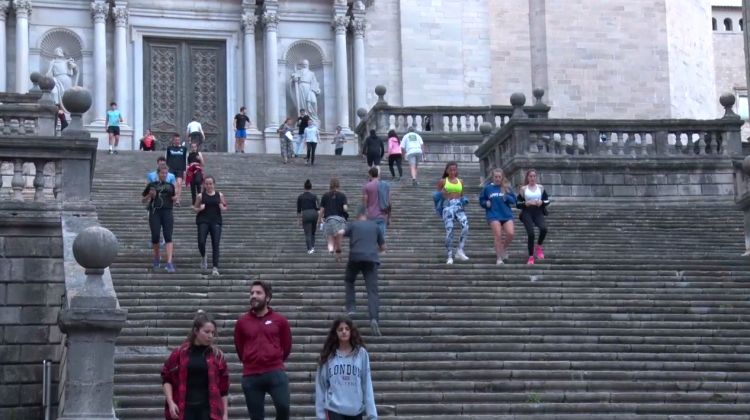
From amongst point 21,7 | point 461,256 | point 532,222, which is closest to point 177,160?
point 461,256

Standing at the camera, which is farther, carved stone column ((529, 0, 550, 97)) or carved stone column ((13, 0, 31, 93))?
carved stone column ((529, 0, 550, 97))

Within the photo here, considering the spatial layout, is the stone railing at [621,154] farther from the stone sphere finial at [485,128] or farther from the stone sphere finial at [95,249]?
the stone sphere finial at [95,249]

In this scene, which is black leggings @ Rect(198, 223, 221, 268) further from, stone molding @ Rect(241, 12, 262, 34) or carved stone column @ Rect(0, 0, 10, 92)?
stone molding @ Rect(241, 12, 262, 34)

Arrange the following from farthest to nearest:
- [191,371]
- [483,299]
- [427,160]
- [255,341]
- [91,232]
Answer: [427,160], [483,299], [91,232], [255,341], [191,371]

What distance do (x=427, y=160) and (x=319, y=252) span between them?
1229 cm

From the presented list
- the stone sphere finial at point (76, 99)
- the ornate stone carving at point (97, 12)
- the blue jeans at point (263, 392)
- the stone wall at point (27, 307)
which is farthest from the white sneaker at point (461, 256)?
the ornate stone carving at point (97, 12)

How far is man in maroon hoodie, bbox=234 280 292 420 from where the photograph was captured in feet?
40.9

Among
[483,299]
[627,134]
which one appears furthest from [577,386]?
[627,134]

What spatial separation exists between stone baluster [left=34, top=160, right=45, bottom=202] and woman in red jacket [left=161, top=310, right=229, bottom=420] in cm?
667

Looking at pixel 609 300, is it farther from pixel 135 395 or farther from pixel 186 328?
pixel 135 395

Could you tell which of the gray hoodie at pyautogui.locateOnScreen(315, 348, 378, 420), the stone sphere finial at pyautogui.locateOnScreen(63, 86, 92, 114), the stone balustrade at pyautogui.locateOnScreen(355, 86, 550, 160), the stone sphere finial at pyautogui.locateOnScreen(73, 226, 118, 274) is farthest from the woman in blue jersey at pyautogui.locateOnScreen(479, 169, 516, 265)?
the stone balustrade at pyautogui.locateOnScreen(355, 86, 550, 160)

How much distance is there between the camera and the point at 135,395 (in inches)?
571

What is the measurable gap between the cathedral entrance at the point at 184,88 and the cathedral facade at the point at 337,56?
33mm

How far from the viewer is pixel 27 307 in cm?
1683
